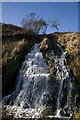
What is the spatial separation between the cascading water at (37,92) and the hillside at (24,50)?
69cm

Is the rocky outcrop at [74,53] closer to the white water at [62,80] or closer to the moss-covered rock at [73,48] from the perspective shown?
the moss-covered rock at [73,48]

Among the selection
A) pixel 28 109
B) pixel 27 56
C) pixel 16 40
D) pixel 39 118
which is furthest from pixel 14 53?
pixel 39 118

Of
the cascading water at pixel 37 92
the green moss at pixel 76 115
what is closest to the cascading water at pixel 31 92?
the cascading water at pixel 37 92

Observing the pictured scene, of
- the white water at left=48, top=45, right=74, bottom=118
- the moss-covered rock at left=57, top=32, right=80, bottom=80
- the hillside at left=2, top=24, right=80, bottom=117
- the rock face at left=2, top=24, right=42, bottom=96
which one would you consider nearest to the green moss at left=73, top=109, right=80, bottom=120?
the hillside at left=2, top=24, right=80, bottom=117

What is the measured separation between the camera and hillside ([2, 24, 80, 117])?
30.0m

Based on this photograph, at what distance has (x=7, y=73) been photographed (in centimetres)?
3064

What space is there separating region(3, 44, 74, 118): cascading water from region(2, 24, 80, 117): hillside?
69 centimetres

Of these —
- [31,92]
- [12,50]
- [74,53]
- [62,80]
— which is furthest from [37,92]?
[12,50]

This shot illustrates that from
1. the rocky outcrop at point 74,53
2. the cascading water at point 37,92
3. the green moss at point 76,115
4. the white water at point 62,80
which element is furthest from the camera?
the rocky outcrop at point 74,53

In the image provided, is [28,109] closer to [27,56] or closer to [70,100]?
[70,100]

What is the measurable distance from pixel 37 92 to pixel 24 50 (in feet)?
30.0

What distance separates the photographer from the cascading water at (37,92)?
81.7 ft

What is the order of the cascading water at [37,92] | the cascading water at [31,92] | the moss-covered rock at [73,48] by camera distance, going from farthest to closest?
the moss-covered rock at [73,48], the cascading water at [31,92], the cascading water at [37,92]

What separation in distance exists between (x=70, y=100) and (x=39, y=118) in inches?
175
